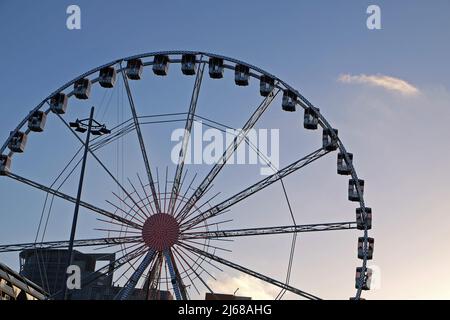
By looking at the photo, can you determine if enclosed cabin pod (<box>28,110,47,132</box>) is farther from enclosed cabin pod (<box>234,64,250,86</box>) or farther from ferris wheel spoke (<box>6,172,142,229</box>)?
enclosed cabin pod (<box>234,64,250,86</box>)

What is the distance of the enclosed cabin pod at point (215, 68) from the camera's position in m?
35.5

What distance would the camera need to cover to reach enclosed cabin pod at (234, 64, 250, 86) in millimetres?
35344

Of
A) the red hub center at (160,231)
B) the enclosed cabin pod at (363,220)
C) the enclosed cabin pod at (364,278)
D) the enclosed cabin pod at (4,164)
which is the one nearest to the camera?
the red hub center at (160,231)

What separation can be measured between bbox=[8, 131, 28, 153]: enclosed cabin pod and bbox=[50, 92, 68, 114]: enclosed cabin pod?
210cm

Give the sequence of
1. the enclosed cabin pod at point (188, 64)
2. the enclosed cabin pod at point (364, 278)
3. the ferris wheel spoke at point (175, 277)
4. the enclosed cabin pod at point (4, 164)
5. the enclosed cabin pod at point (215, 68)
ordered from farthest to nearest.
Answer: the enclosed cabin pod at point (188, 64)
the enclosed cabin pod at point (215, 68)
the enclosed cabin pod at point (4, 164)
the enclosed cabin pod at point (364, 278)
the ferris wheel spoke at point (175, 277)

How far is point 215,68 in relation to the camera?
35656 millimetres

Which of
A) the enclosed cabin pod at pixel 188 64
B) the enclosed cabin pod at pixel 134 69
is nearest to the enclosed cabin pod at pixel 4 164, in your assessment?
the enclosed cabin pod at pixel 134 69

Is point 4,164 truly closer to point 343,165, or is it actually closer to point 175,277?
point 175,277

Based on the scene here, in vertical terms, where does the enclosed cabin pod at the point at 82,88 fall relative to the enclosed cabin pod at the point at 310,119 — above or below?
above

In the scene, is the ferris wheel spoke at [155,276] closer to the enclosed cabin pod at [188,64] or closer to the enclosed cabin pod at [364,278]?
the enclosed cabin pod at [364,278]

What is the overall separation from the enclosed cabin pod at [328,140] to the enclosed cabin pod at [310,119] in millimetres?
593

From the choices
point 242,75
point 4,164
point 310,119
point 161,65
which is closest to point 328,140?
point 310,119

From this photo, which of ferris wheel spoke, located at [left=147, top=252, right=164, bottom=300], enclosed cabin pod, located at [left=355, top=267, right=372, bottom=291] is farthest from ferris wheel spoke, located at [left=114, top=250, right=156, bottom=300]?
enclosed cabin pod, located at [left=355, top=267, right=372, bottom=291]

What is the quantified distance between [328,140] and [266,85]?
424 cm
